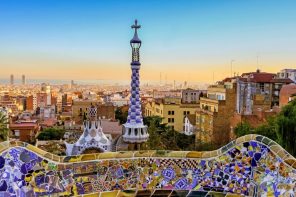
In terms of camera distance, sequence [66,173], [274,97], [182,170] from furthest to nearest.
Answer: [274,97], [182,170], [66,173]

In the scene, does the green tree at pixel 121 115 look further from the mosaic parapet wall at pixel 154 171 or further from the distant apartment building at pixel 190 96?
the mosaic parapet wall at pixel 154 171

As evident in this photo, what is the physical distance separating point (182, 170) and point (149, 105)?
39501mm

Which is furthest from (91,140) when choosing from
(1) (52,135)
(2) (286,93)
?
(1) (52,135)

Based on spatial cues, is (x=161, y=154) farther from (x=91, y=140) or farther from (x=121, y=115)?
(x=121, y=115)

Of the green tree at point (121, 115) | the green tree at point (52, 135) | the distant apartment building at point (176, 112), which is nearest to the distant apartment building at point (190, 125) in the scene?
the distant apartment building at point (176, 112)

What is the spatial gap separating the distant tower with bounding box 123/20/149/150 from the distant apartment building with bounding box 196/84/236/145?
51.4ft

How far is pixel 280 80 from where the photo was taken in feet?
93.9

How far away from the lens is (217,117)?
25.1 meters

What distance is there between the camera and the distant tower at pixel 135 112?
771 centimetres

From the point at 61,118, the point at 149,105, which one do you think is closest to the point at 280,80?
the point at 149,105

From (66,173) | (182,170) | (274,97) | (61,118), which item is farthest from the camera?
(61,118)

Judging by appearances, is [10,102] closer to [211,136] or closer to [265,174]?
[211,136]

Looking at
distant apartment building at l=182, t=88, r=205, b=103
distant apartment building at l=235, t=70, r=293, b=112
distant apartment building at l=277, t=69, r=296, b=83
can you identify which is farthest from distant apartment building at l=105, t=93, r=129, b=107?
distant apartment building at l=235, t=70, r=293, b=112

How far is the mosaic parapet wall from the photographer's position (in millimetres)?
2656
